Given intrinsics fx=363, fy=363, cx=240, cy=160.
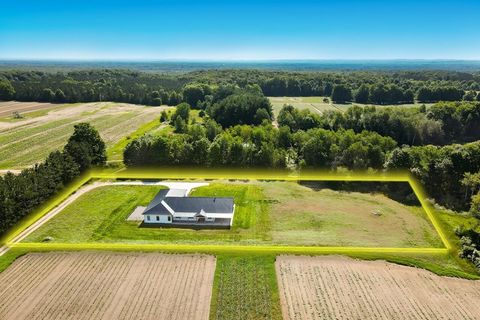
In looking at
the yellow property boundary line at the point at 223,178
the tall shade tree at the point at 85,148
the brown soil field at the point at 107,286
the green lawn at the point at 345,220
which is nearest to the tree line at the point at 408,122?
the yellow property boundary line at the point at 223,178

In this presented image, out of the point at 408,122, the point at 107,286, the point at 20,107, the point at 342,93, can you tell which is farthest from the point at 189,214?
the point at 342,93

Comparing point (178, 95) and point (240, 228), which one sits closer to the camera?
point (240, 228)

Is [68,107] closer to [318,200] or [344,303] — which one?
[318,200]

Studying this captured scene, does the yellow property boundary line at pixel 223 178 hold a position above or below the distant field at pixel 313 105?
below

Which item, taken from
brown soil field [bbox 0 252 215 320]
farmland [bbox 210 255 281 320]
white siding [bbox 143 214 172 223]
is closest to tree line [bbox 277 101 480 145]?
white siding [bbox 143 214 172 223]

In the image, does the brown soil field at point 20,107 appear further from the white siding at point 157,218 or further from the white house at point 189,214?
the white house at point 189,214

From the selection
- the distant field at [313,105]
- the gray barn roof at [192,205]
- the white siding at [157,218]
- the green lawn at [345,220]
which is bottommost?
the green lawn at [345,220]

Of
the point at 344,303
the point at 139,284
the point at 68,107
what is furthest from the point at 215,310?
the point at 68,107

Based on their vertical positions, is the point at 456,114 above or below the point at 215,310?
above

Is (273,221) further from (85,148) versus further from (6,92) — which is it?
(6,92)
